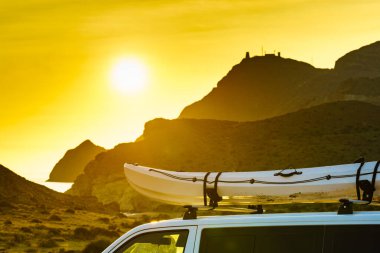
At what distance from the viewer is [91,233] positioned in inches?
1689

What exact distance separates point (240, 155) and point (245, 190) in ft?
331

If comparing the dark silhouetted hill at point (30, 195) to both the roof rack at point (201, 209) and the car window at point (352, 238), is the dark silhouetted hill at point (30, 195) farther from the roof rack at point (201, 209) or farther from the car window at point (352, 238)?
the car window at point (352, 238)

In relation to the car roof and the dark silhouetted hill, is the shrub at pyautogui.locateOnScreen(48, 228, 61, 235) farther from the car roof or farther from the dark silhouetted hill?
the car roof

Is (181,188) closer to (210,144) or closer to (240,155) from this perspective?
(240,155)

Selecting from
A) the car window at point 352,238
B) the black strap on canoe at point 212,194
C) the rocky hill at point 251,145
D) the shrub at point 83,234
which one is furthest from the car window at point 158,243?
the rocky hill at point 251,145

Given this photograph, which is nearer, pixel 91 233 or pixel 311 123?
pixel 91 233

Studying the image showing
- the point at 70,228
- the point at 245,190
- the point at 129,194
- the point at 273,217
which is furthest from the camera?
the point at 129,194

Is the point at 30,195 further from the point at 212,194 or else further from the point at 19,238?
the point at 212,194

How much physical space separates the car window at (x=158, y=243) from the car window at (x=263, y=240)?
10.5 inches

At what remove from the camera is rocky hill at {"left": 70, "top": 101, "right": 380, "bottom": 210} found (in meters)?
100

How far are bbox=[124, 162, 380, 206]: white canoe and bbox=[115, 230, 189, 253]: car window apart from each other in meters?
0.85

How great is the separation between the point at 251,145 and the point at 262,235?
10506 centimetres

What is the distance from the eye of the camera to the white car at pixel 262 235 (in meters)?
5.46

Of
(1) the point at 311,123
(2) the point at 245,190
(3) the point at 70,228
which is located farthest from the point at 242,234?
(1) the point at 311,123
